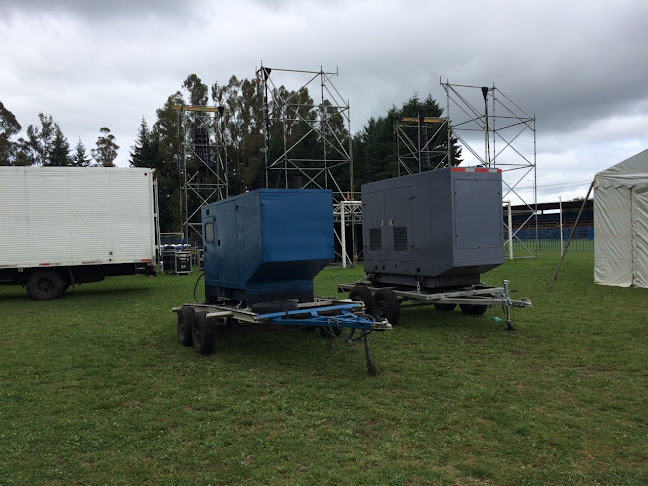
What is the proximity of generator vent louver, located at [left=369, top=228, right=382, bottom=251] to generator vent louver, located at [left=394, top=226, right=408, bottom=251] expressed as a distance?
578mm

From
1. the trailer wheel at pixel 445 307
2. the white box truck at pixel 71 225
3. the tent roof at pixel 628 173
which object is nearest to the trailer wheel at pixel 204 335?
the trailer wheel at pixel 445 307

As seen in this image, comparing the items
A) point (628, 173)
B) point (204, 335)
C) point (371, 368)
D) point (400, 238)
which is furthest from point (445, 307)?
point (628, 173)

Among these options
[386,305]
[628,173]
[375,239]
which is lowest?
[386,305]

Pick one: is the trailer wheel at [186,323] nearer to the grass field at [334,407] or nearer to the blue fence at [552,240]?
the grass field at [334,407]

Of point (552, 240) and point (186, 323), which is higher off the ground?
point (552, 240)

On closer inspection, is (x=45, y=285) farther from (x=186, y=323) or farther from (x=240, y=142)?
(x=240, y=142)

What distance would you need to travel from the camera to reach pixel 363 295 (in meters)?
10.5

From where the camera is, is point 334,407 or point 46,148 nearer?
point 334,407

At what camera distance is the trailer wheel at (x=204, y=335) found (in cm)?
764

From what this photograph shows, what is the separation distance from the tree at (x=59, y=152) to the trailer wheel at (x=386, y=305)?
160ft

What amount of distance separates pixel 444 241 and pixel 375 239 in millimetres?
2317

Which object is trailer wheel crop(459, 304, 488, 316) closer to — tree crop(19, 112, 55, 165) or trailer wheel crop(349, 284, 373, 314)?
trailer wheel crop(349, 284, 373, 314)

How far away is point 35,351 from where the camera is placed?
8336mm

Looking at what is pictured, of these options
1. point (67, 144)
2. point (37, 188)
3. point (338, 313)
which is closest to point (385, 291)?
point (338, 313)
